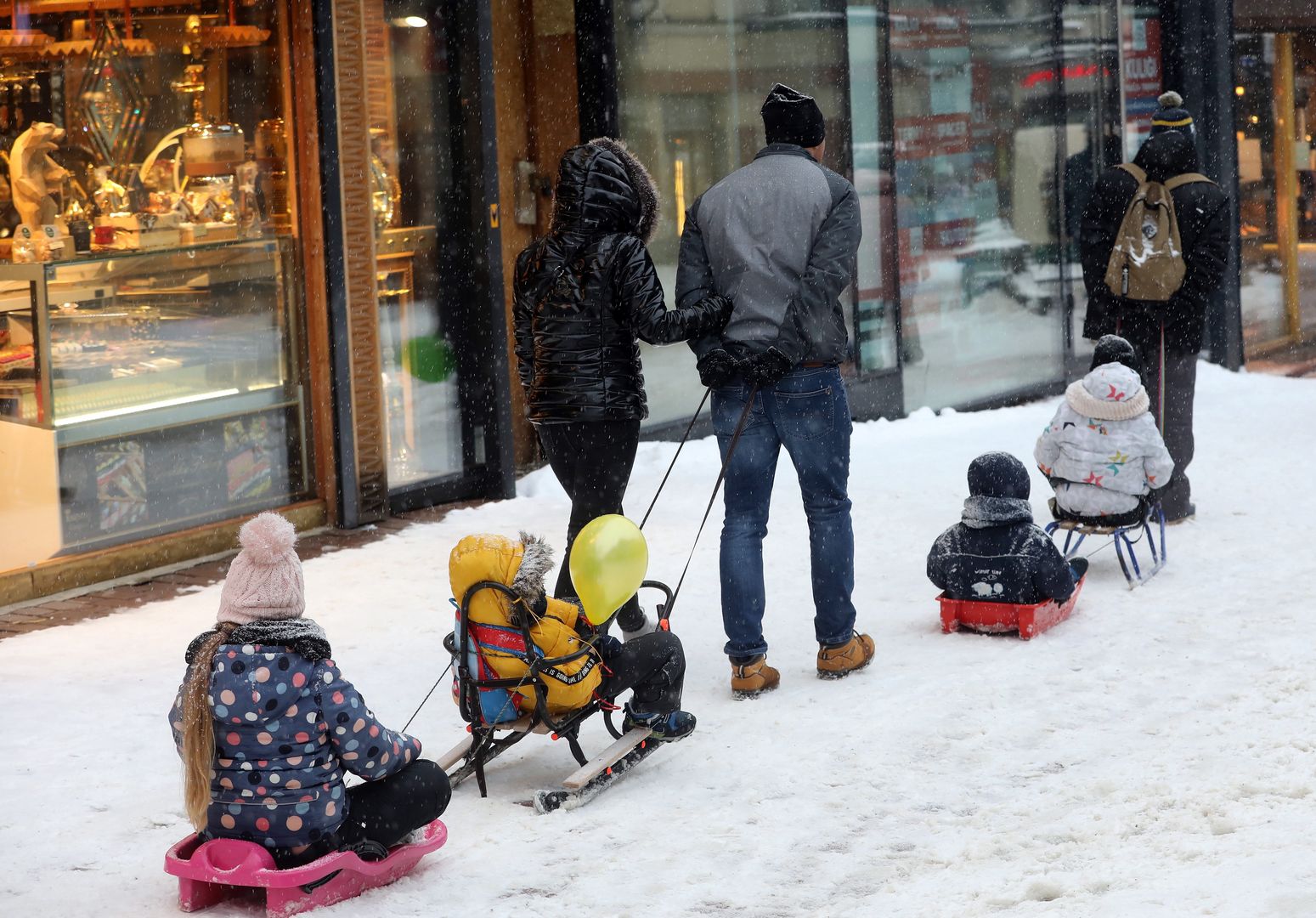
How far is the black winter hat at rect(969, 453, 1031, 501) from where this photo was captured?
21.9 feet

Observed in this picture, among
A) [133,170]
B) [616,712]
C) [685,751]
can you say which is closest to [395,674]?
[616,712]

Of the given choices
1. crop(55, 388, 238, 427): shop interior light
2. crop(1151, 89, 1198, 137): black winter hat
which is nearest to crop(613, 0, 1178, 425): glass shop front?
crop(55, 388, 238, 427): shop interior light

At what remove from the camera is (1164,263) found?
828 cm

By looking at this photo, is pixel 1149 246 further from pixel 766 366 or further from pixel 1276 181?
pixel 1276 181

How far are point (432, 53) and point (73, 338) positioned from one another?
8.99 ft

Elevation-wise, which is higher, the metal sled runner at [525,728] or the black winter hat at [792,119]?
the black winter hat at [792,119]

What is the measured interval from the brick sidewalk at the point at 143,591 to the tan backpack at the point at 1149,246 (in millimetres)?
3957

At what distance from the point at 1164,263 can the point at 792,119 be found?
2999 millimetres

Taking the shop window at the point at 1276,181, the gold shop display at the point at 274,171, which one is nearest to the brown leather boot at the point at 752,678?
the gold shop display at the point at 274,171

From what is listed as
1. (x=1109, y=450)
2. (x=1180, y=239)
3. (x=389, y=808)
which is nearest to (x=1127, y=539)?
(x=1109, y=450)

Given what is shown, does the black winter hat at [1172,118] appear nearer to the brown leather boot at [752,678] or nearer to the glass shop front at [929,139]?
the glass shop front at [929,139]

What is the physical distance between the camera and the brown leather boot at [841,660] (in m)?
6.18

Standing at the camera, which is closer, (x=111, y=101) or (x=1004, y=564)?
(x=1004, y=564)

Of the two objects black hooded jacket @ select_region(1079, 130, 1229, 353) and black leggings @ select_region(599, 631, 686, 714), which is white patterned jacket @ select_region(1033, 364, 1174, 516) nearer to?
black hooded jacket @ select_region(1079, 130, 1229, 353)
